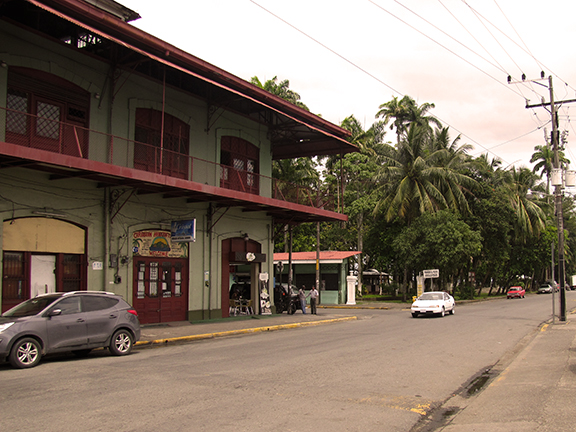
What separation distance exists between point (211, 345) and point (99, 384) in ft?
20.3

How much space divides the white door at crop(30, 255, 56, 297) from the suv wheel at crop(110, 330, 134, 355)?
476 centimetres

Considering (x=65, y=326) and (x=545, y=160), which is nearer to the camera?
(x=65, y=326)

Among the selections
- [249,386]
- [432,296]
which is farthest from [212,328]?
[432,296]

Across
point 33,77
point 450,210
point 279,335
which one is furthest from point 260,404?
point 450,210

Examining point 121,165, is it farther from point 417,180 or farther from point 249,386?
point 417,180

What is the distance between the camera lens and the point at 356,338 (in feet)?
52.7

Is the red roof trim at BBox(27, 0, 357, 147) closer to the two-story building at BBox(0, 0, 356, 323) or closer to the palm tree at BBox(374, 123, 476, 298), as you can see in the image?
the two-story building at BBox(0, 0, 356, 323)

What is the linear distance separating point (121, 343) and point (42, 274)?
5.11 m

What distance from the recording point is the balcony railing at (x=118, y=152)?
606 inches

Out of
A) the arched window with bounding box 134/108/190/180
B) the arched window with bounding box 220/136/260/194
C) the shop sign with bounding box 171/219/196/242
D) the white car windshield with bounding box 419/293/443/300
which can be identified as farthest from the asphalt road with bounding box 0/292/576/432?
the white car windshield with bounding box 419/293/443/300

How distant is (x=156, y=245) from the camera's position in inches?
776

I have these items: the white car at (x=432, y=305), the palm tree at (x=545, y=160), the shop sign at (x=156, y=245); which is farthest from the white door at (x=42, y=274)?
the palm tree at (x=545, y=160)

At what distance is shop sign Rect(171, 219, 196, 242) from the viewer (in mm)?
19031

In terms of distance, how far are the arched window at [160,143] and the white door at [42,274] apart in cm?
451
